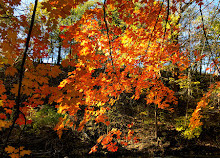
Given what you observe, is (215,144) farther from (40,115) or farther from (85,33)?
(40,115)

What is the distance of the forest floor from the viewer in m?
6.34

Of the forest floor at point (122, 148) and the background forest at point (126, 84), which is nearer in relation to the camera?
the background forest at point (126, 84)

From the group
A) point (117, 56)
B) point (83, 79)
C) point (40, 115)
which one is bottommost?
point (40, 115)

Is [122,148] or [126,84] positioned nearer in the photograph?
[126,84]

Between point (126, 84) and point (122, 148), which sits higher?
point (126, 84)

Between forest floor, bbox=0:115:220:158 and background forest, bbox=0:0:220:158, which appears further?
forest floor, bbox=0:115:220:158

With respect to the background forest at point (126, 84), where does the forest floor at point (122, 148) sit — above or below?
below

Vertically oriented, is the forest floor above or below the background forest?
below

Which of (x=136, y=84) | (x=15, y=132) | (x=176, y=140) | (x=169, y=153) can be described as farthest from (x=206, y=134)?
(x=15, y=132)

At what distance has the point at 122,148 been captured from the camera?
6828 mm

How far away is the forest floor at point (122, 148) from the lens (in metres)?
6.34

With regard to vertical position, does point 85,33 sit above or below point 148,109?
above

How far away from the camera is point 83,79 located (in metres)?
3.67

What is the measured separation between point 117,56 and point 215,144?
679 cm
